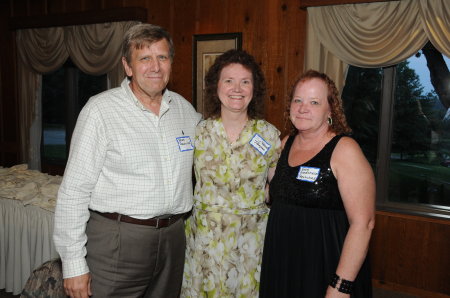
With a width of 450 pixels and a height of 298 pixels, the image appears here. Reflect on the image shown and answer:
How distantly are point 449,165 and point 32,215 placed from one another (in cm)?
370

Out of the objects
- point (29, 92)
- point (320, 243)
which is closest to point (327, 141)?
point (320, 243)

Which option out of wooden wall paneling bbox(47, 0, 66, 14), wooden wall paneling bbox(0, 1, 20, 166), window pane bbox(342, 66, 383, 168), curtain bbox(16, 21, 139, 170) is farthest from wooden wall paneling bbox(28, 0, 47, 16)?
window pane bbox(342, 66, 383, 168)

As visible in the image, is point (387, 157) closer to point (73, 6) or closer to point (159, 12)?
point (159, 12)

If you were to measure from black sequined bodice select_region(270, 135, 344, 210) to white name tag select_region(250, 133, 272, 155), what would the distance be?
0.28 meters

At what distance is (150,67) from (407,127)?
289cm

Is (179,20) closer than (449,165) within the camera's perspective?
No

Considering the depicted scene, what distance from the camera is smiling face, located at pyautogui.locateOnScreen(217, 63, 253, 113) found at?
2010 mm

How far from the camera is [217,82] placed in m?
2.12

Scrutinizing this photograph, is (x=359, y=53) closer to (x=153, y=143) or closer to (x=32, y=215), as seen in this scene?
(x=153, y=143)

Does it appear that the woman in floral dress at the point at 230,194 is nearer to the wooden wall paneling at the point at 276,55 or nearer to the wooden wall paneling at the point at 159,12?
the wooden wall paneling at the point at 276,55

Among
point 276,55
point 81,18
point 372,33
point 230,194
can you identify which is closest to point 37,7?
point 81,18

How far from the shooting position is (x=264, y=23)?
406cm

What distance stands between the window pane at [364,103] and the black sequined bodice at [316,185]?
7.83 ft

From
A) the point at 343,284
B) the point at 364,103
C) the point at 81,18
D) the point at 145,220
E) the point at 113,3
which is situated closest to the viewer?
the point at 343,284
